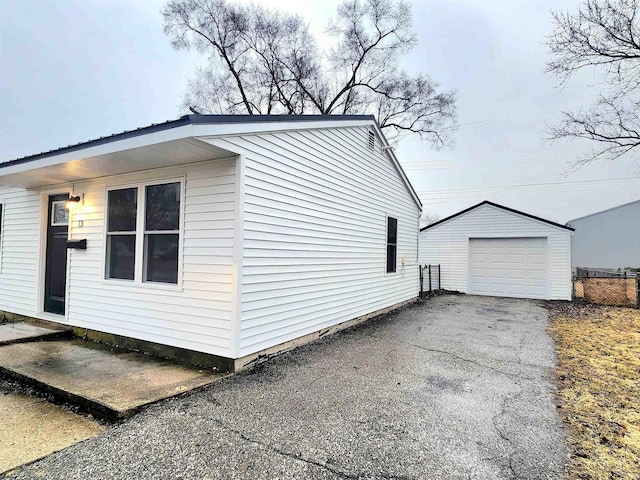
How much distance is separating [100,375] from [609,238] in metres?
26.3

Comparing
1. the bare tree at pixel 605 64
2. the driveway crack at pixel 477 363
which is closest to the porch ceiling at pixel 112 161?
the driveway crack at pixel 477 363

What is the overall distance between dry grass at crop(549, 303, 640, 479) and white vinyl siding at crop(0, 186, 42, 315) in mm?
8141

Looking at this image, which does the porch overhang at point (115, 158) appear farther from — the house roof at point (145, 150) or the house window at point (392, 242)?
the house window at point (392, 242)

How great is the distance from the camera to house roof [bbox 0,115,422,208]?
3539mm

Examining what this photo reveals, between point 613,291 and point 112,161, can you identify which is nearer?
point 112,161

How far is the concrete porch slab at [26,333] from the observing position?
5.08 metres

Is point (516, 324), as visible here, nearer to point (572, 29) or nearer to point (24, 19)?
point (572, 29)

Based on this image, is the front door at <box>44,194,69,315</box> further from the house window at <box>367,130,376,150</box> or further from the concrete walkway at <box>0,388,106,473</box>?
the house window at <box>367,130,376,150</box>

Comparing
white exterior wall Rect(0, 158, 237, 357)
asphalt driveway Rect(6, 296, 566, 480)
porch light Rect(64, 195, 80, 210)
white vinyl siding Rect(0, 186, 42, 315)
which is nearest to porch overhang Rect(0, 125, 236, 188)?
white exterior wall Rect(0, 158, 237, 357)

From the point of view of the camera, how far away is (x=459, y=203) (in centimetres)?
3231

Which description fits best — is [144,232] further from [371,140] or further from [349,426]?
[371,140]

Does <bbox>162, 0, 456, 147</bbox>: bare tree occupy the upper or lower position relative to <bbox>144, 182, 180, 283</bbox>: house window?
upper

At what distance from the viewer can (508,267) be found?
42.5 ft

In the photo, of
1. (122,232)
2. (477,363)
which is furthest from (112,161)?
(477,363)
